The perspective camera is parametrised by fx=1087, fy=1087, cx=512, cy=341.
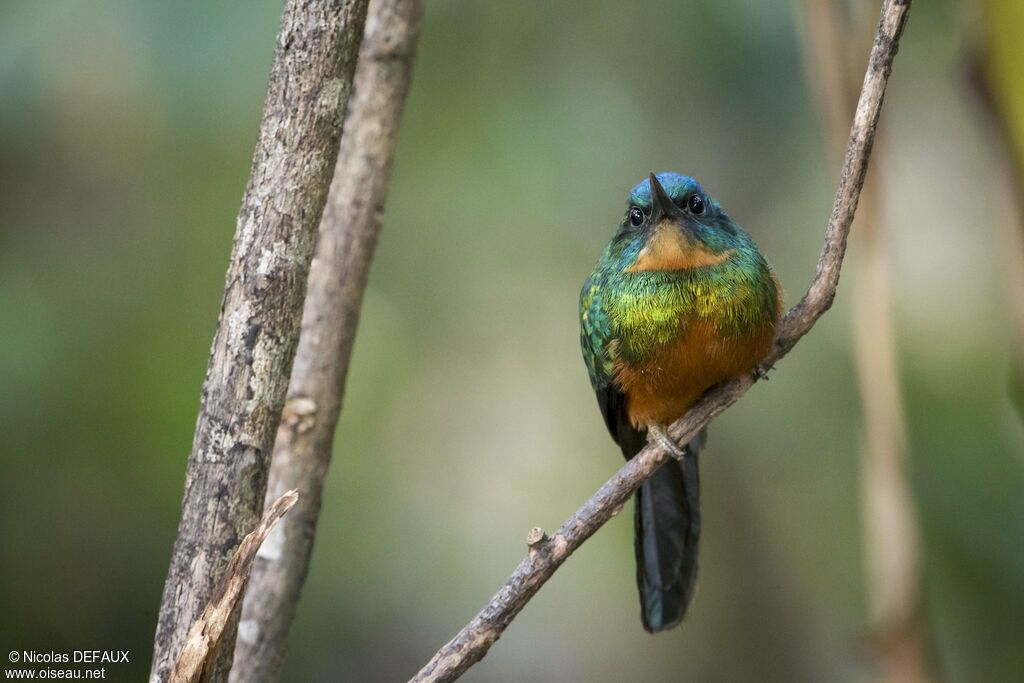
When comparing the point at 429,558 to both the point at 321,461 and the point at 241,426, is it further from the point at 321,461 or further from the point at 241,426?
the point at 241,426

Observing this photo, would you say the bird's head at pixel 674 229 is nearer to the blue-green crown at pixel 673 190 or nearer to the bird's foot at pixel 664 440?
the blue-green crown at pixel 673 190

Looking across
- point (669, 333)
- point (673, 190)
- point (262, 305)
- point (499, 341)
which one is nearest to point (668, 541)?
point (669, 333)

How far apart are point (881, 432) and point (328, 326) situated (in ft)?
3.43

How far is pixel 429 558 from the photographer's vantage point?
12.2 feet

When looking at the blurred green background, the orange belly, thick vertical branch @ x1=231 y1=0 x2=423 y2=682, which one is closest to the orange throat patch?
the orange belly

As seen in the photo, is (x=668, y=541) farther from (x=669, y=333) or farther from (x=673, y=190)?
(x=673, y=190)

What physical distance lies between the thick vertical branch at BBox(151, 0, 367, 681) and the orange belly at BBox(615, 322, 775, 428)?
26.2 inches

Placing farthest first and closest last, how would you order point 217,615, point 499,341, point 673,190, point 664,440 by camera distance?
point 499,341
point 673,190
point 664,440
point 217,615

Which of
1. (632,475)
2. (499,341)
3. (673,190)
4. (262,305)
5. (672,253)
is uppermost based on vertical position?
(673,190)

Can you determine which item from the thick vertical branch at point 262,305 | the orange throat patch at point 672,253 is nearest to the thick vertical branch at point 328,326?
the thick vertical branch at point 262,305

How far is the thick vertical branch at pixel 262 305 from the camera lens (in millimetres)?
1550

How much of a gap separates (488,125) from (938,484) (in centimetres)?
175

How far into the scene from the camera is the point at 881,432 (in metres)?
1.90

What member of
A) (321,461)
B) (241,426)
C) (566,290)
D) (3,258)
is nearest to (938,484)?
(566,290)
